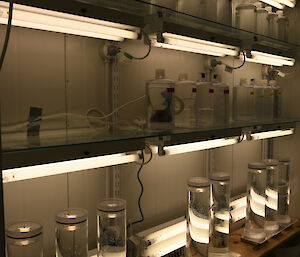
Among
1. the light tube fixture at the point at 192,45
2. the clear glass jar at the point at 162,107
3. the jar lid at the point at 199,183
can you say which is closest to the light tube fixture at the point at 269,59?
the light tube fixture at the point at 192,45

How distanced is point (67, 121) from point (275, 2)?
1787 millimetres

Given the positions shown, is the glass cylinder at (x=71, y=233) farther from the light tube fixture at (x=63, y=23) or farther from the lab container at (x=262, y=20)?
the lab container at (x=262, y=20)

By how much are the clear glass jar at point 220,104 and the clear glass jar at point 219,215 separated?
31cm

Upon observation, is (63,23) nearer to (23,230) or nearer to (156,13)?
(156,13)

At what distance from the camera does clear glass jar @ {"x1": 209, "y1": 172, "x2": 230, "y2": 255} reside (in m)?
1.88

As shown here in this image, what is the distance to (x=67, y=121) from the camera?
148 centimetres

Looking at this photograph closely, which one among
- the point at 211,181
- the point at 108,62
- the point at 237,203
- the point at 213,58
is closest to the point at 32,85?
the point at 108,62

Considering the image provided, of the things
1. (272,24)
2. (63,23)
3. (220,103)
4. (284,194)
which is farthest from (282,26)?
(63,23)

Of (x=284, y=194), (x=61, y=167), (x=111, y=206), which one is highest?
(x=61, y=167)

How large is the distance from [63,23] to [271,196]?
1722 millimetres

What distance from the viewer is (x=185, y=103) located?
5.84ft

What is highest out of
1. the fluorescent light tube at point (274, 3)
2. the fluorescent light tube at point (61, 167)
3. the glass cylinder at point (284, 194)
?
the fluorescent light tube at point (274, 3)

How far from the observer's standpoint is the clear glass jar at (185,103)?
175 centimetres

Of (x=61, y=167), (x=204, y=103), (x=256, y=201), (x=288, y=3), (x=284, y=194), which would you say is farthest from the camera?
(x=288, y=3)
